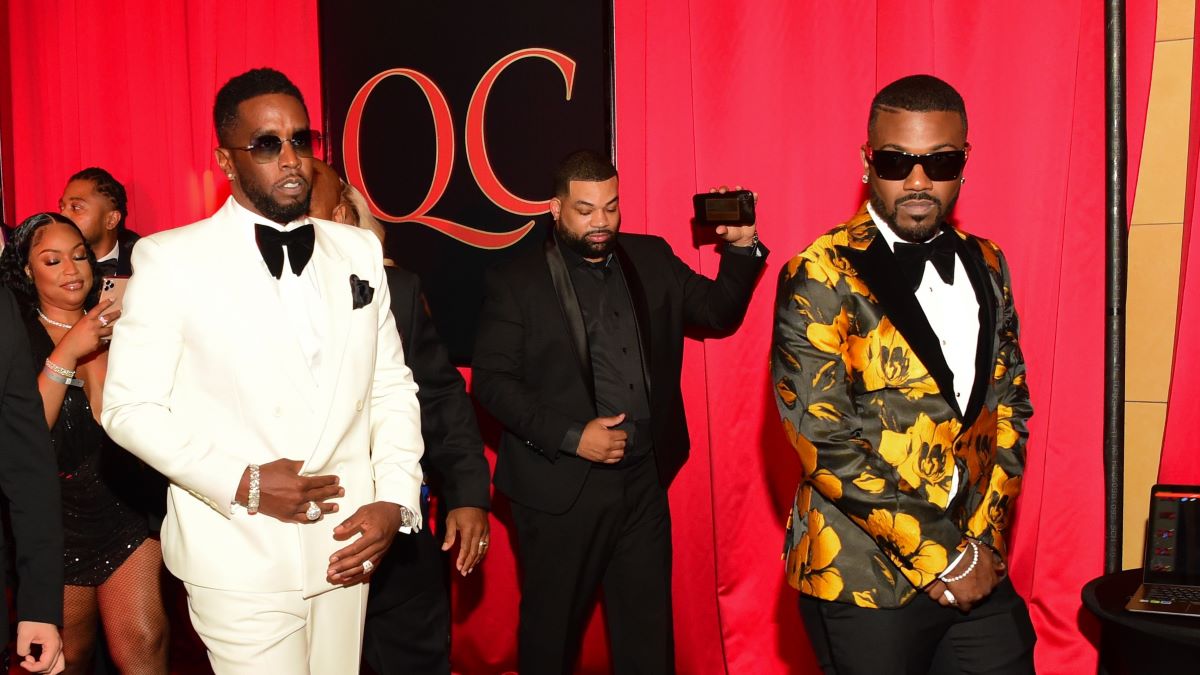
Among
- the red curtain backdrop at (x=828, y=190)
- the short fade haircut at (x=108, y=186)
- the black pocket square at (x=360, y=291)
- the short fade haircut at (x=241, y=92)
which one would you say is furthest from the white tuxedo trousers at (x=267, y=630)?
the short fade haircut at (x=108, y=186)

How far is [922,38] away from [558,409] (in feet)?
5.17

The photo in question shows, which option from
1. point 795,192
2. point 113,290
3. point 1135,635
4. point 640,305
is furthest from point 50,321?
point 1135,635

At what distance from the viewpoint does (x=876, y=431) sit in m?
2.34

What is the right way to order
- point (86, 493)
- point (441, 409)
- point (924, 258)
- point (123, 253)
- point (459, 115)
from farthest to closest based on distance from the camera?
point (123, 253), point (459, 115), point (86, 493), point (441, 409), point (924, 258)

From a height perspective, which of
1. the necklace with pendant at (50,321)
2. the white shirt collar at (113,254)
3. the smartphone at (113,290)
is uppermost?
the white shirt collar at (113,254)

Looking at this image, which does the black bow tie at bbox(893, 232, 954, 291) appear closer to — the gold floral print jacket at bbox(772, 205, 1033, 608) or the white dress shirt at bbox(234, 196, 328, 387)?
the gold floral print jacket at bbox(772, 205, 1033, 608)

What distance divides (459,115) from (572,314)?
1187 mm

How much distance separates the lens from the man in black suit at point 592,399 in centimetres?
341

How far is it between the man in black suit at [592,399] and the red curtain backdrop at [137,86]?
1.74 m

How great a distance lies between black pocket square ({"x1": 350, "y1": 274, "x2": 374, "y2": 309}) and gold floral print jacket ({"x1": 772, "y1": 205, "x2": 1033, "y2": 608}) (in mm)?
901

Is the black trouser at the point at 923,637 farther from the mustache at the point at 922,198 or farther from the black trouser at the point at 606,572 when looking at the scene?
the black trouser at the point at 606,572

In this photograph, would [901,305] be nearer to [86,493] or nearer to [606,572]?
[606,572]

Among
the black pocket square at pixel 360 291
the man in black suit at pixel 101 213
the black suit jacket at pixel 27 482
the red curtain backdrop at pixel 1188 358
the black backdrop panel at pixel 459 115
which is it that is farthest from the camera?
the man in black suit at pixel 101 213

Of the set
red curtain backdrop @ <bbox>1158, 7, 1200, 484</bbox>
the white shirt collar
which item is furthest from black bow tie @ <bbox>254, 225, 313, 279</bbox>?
the white shirt collar
